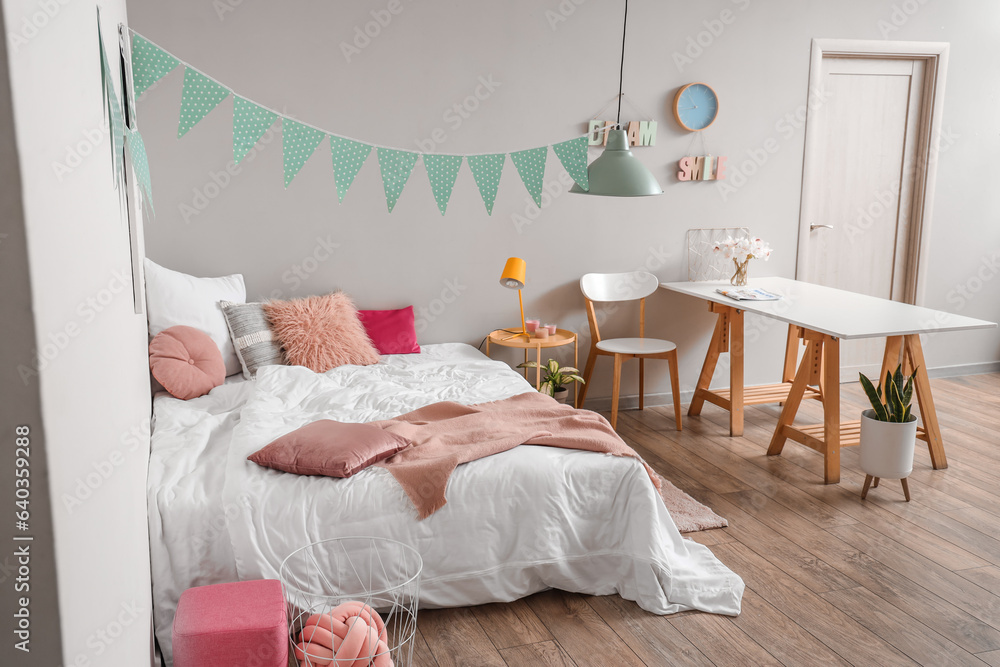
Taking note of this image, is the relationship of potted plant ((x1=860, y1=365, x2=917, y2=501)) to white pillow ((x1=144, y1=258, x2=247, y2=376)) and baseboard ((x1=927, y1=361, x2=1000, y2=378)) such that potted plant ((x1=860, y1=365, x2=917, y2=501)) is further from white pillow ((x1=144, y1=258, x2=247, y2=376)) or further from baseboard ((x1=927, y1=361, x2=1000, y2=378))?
white pillow ((x1=144, y1=258, x2=247, y2=376))

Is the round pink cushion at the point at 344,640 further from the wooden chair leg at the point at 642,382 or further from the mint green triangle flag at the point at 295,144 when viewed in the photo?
the wooden chair leg at the point at 642,382

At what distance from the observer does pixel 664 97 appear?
13.7 feet

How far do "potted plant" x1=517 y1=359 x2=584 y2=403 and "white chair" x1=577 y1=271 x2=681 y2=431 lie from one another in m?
0.19

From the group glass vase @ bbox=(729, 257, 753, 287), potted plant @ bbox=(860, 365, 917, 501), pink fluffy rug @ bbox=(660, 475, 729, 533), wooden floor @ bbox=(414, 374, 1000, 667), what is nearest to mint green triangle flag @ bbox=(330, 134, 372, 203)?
wooden floor @ bbox=(414, 374, 1000, 667)

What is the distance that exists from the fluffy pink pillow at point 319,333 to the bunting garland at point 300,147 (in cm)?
76

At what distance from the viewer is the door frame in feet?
14.5

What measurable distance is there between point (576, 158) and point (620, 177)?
0.26m

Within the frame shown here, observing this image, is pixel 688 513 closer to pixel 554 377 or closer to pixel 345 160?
pixel 554 377

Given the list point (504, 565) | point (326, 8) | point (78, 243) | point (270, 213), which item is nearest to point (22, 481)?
point (78, 243)

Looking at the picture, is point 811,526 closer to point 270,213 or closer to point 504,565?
point 504,565

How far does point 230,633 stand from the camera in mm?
1794

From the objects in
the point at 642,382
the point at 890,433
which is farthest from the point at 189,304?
the point at 890,433

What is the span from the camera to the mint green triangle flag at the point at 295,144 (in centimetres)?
263

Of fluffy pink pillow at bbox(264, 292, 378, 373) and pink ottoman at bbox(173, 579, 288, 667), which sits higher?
fluffy pink pillow at bbox(264, 292, 378, 373)
